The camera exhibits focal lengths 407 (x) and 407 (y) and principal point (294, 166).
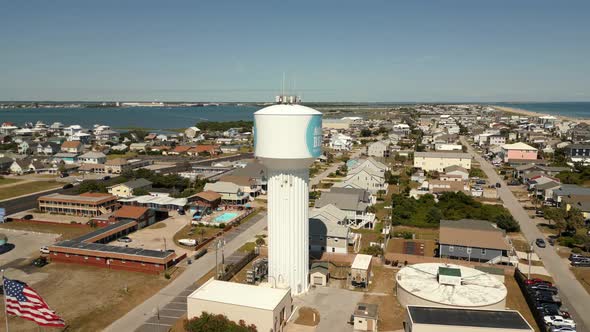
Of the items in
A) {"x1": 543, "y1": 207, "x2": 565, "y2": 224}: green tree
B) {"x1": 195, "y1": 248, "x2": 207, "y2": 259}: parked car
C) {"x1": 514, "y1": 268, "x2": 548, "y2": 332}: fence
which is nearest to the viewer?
{"x1": 514, "y1": 268, "x2": 548, "y2": 332}: fence

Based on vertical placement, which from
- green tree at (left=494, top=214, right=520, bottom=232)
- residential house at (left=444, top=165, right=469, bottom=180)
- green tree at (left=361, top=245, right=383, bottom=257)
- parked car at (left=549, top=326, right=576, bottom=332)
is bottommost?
green tree at (left=361, top=245, right=383, bottom=257)

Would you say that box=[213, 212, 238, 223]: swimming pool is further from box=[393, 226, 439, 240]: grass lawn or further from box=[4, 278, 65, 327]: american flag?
box=[4, 278, 65, 327]: american flag

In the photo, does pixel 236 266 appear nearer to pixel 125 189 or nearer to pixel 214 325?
pixel 214 325

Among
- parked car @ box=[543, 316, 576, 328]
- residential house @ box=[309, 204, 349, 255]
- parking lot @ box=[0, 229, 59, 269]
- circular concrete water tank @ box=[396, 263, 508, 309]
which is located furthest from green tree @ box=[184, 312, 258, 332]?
parking lot @ box=[0, 229, 59, 269]

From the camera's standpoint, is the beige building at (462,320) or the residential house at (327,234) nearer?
the beige building at (462,320)

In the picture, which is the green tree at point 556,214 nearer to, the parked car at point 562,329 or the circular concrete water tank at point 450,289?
the circular concrete water tank at point 450,289

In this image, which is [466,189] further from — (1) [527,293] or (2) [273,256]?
(2) [273,256]

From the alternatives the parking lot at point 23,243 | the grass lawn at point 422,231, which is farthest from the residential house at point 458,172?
the parking lot at point 23,243
